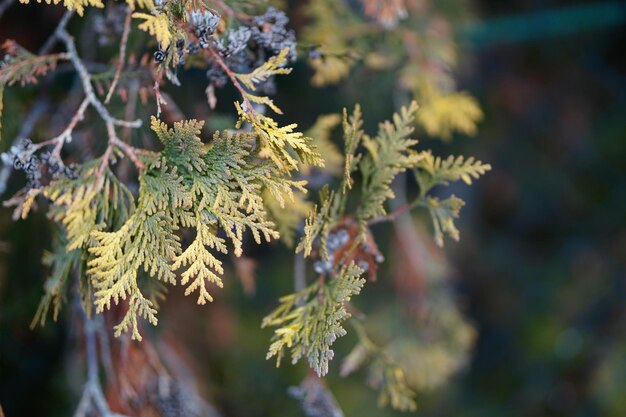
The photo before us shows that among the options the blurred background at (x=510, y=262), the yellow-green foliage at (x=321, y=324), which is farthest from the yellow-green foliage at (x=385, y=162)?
the blurred background at (x=510, y=262)

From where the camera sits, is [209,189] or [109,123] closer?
[209,189]

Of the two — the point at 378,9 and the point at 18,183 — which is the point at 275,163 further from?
the point at 18,183

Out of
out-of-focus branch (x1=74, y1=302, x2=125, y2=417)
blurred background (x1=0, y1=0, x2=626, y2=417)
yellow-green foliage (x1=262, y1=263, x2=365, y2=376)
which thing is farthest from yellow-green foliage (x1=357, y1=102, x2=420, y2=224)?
blurred background (x1=0, y1=0, x2=626, y2=417)

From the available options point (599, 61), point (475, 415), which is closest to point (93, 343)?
point (475, 415)

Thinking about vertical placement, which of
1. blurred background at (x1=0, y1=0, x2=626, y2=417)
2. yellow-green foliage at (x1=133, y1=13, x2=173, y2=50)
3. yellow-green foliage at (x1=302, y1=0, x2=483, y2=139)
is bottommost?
blurred background at (x1=0, y1=0, x2=626, y2=417)

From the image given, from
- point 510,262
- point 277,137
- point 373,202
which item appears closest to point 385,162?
point 373,202

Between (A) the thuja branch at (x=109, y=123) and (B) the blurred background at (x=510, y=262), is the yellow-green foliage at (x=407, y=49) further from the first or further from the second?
(A) the thuja branch at (x=109, y=123)

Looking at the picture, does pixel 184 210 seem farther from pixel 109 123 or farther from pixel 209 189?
pixel 109 123

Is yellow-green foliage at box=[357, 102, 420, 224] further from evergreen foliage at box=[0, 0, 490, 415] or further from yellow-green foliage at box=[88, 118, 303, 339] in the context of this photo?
yellow-green foliage at box=[88, 118, 303, 339]
